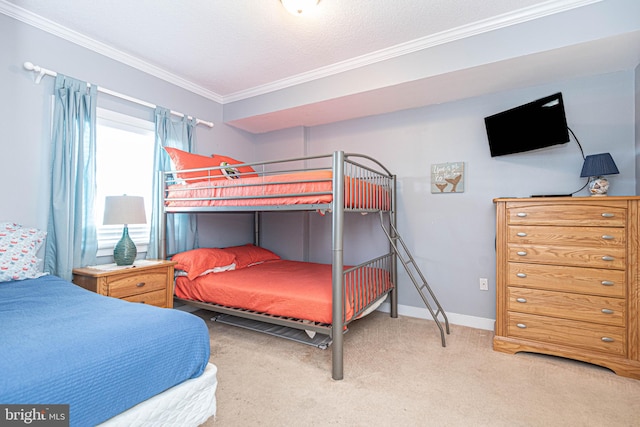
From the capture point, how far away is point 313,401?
5.69 ft

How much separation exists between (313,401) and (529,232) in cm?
193

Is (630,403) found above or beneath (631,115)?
beneath

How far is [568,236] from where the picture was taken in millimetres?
Answer: 2148

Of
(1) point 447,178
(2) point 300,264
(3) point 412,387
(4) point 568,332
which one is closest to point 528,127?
(1) point 447,178

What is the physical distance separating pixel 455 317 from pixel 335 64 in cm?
271

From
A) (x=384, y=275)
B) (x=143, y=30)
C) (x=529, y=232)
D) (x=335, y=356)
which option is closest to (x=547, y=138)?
(x=529, y=232)

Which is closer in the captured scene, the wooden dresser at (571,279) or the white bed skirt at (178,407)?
the white bed skirt at (178,407)

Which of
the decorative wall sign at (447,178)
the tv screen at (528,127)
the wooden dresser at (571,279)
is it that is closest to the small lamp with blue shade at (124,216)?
the decorative wall sign at (447,178)

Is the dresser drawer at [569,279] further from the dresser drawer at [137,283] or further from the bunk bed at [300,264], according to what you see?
the dresser drawer at [137,283]

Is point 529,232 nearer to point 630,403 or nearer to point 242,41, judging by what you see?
point 630,403

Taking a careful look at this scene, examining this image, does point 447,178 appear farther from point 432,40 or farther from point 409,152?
point 432,40

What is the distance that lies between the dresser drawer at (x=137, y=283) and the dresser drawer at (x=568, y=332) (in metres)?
2.81

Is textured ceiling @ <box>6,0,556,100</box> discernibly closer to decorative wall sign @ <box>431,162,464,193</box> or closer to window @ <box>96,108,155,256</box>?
window @ <box>96,108,155,256</box>

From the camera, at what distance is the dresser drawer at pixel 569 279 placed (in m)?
2.03
